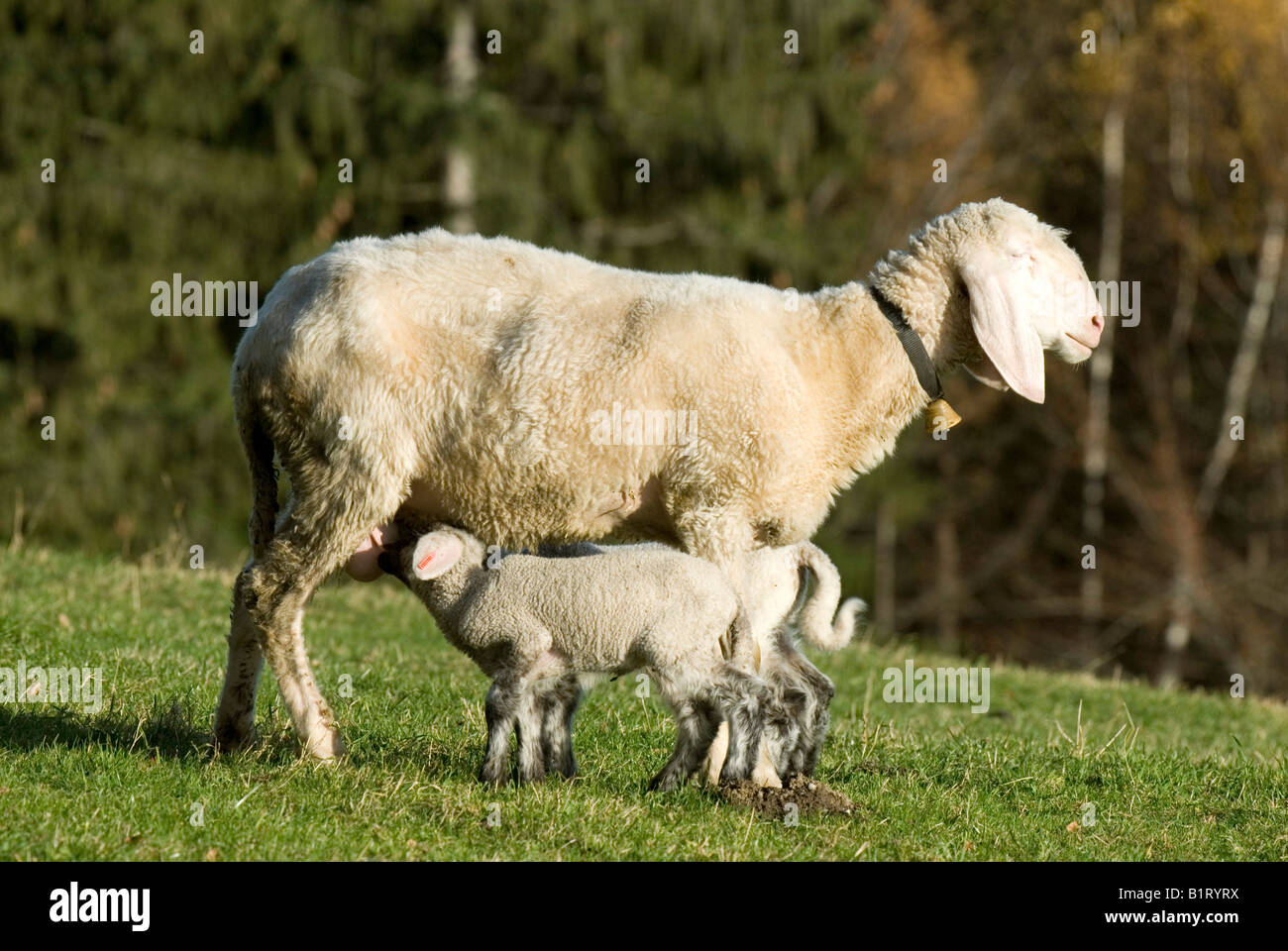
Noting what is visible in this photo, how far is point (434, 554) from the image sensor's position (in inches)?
230

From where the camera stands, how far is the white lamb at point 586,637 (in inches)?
218

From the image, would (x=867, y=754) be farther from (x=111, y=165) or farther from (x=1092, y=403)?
(x=1092, y=403)

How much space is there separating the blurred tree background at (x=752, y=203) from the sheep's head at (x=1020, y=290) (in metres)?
13.1

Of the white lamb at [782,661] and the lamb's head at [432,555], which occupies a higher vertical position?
the lamb's head at [432,555]

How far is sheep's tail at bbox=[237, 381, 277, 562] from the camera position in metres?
6.08

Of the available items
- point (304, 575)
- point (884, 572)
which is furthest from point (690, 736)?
point (884, 572)

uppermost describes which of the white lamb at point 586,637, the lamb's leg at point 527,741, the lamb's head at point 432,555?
the lamb's head at point 432,555

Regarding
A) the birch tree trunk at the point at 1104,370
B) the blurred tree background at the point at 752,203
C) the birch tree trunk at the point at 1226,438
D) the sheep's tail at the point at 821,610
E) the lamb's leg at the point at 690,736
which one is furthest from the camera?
the birch tree trunk at the point at 1104,370

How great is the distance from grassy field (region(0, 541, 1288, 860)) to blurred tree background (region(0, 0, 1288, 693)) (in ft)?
32.7

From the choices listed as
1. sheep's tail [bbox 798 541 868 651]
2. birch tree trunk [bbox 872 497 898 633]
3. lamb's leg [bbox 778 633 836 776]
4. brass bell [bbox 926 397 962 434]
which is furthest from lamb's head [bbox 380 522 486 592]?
birch tree trunk [bbox 872 497 898 633]

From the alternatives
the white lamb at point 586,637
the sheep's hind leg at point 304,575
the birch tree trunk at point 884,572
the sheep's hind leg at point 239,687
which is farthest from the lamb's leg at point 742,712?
the birch tree trunk at point 884,572

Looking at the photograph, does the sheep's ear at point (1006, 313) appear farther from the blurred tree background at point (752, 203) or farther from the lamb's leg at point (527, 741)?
the blurred tree background at point (752, 203)

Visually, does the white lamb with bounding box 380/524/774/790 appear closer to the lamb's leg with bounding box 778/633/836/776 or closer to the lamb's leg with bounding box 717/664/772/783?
the lamb's leg with bounding box 717/664/772/783

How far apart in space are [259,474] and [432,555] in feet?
2.66
